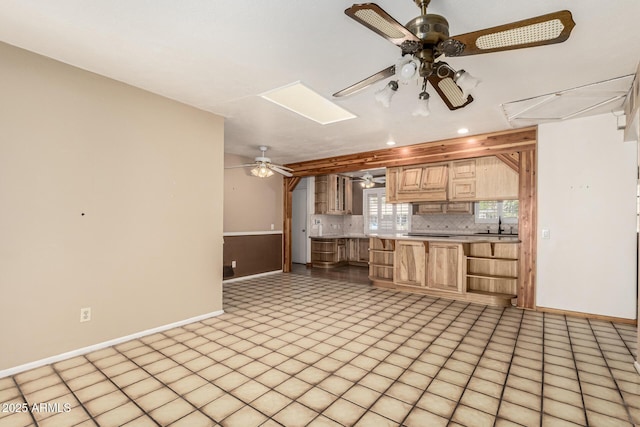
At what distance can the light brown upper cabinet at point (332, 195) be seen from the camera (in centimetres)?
→ 807

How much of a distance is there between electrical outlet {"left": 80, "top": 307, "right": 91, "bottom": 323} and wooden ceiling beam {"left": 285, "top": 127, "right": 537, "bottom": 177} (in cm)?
479

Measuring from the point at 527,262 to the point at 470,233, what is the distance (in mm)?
1729

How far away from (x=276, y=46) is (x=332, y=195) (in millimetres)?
5781

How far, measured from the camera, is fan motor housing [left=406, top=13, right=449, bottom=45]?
1.70 m

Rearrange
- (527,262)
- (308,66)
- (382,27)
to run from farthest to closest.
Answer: (527,262) < (308,66) < (382,27)

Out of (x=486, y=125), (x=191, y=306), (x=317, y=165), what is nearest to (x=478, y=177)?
(x=486, y=125)

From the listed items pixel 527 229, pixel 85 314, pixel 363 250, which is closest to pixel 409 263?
pixel 527 229

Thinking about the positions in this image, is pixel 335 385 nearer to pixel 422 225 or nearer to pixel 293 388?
pixel 293 388

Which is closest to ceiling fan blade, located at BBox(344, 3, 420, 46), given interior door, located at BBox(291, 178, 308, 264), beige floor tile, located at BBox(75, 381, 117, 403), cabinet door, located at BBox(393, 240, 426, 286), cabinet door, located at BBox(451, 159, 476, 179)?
beige floor tile, located at BBox(75, 381, 117, 403)

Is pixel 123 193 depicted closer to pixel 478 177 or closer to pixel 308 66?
pixel 308 66

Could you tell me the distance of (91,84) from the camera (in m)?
2.87

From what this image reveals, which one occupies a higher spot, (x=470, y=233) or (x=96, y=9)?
(x=96, y=9)

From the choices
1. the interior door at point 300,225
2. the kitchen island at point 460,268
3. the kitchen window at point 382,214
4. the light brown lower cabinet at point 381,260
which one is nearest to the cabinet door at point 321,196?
the interior door at point 300,225

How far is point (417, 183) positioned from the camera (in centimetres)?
568
